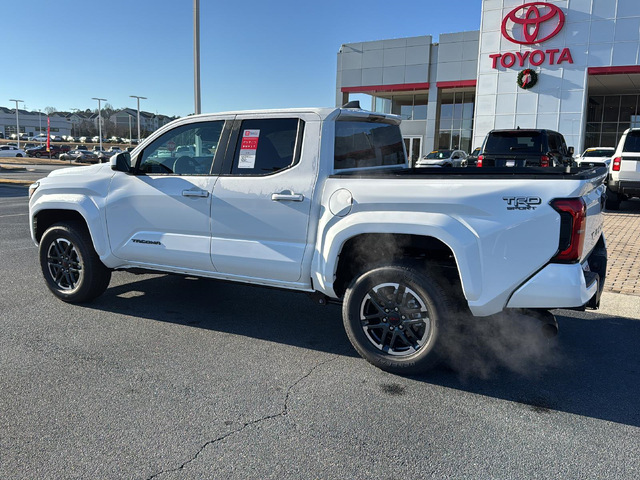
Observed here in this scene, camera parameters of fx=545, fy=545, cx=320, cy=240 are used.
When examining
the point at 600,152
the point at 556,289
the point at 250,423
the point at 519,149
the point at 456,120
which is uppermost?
the point at 456,120

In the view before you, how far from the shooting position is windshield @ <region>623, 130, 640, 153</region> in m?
12.9

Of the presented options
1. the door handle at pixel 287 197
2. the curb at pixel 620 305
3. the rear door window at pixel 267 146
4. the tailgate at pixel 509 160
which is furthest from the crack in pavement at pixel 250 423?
the tailgate at pixel 509 160

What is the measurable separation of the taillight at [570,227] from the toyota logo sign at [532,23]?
28238mm

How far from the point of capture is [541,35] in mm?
28000

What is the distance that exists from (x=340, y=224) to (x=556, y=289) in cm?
152

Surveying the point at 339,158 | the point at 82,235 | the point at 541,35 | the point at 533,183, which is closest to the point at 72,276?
the point at 82,235

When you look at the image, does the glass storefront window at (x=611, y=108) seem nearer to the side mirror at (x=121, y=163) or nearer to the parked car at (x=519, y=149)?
the parked car at (x=519, y=149)

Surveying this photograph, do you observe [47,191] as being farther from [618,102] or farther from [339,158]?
[618,102]

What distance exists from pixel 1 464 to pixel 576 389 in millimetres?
3565

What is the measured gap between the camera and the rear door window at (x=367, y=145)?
14.6 ft

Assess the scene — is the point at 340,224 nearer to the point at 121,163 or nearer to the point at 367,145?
the point at 367,145

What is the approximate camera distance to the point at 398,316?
13.0 feet

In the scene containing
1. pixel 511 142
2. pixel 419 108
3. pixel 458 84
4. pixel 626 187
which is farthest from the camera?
pixel 419 108

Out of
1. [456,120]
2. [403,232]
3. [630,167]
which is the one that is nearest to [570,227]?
[403,232]
